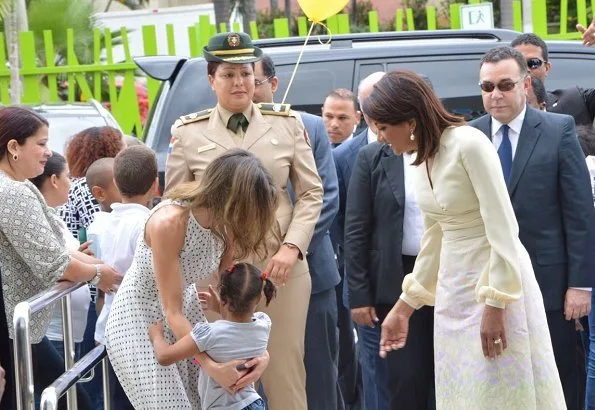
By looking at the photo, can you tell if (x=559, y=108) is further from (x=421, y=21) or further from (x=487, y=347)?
(x=421, y=21)

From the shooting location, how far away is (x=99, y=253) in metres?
5.37

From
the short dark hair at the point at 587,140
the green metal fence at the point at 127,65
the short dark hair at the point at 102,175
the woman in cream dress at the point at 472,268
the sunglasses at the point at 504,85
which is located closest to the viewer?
the woman in cream dress at the point at 472,268

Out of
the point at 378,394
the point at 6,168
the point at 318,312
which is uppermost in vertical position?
the point at 6,168

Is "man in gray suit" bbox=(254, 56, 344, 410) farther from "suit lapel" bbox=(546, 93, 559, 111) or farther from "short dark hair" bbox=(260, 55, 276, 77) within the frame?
"suit lapel" bbox=(546, 93, 559, 111)

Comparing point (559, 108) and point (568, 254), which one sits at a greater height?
point (559, 108)

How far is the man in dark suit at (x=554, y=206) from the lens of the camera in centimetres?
530

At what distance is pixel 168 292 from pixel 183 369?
0.44 metres

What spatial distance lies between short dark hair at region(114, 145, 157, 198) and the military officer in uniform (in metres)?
0.12

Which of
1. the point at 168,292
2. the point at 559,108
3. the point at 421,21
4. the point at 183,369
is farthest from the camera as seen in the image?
the point at 421,21

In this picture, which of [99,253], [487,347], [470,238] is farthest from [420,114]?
[99,253]

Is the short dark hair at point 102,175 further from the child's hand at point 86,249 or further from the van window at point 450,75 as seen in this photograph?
the van window at point 450,75

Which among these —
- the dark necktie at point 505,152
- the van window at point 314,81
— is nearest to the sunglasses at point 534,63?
the van window at point 314,81

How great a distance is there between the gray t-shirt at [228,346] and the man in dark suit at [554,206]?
5.38 feet

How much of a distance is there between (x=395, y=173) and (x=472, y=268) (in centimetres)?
134
